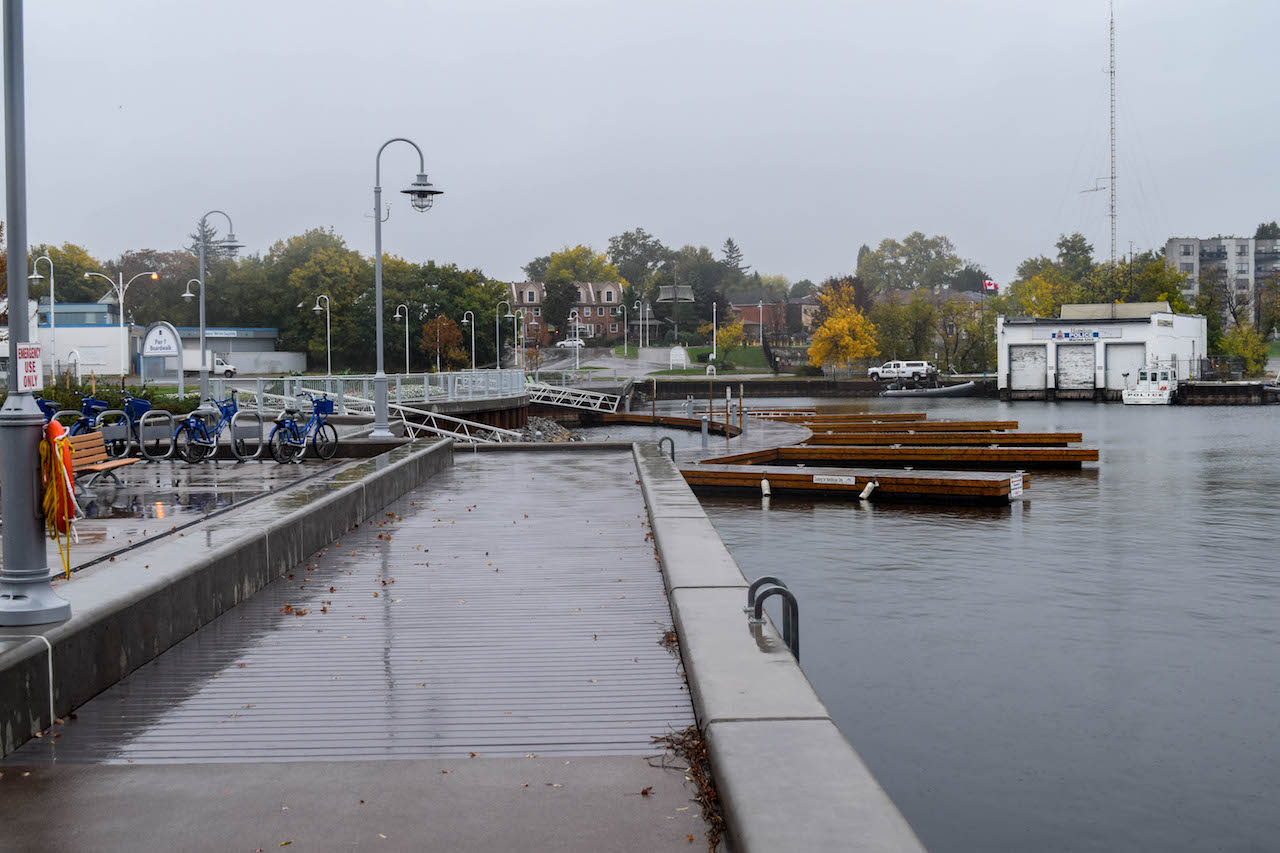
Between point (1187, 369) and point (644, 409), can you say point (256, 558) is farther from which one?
point (1187, 369)

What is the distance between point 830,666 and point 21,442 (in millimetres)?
9242

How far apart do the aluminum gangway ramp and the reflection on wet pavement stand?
53335 millimetres

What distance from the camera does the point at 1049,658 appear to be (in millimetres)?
13672

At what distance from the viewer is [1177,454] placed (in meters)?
42.9

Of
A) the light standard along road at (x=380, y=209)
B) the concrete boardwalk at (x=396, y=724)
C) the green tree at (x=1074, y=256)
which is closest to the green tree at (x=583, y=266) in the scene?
the green tree at (x=1074, y=256)

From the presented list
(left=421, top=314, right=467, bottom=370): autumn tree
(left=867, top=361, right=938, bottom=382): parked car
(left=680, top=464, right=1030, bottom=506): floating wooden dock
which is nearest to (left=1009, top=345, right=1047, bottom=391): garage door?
(left=867, top=361, right=938, bottom=382): parked car

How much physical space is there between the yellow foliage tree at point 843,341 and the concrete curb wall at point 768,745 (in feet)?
347

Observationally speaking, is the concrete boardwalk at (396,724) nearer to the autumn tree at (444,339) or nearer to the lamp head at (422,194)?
the lamp head at (422,194)

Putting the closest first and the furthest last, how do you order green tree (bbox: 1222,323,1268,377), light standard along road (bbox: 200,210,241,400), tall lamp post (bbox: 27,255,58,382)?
light standard along road (bbox: 200,210,241,400) < tall lamp post (bbox: 27,255,58,382) < green tree (bbox: 1222,323,1268,377)

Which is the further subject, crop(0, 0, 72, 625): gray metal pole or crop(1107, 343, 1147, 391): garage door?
crop(1107, 343, 1147, 391): garage door

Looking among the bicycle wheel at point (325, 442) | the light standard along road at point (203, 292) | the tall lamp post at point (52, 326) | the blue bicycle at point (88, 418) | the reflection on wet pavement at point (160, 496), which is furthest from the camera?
the tall lamp post at point (52, 326)

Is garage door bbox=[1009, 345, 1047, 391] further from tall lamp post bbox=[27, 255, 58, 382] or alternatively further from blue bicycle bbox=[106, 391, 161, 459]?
blue bicycle bbox=[106, 391, 161, 459]

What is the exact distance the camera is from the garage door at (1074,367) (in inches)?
3698

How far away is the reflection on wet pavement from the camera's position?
36.7ft
